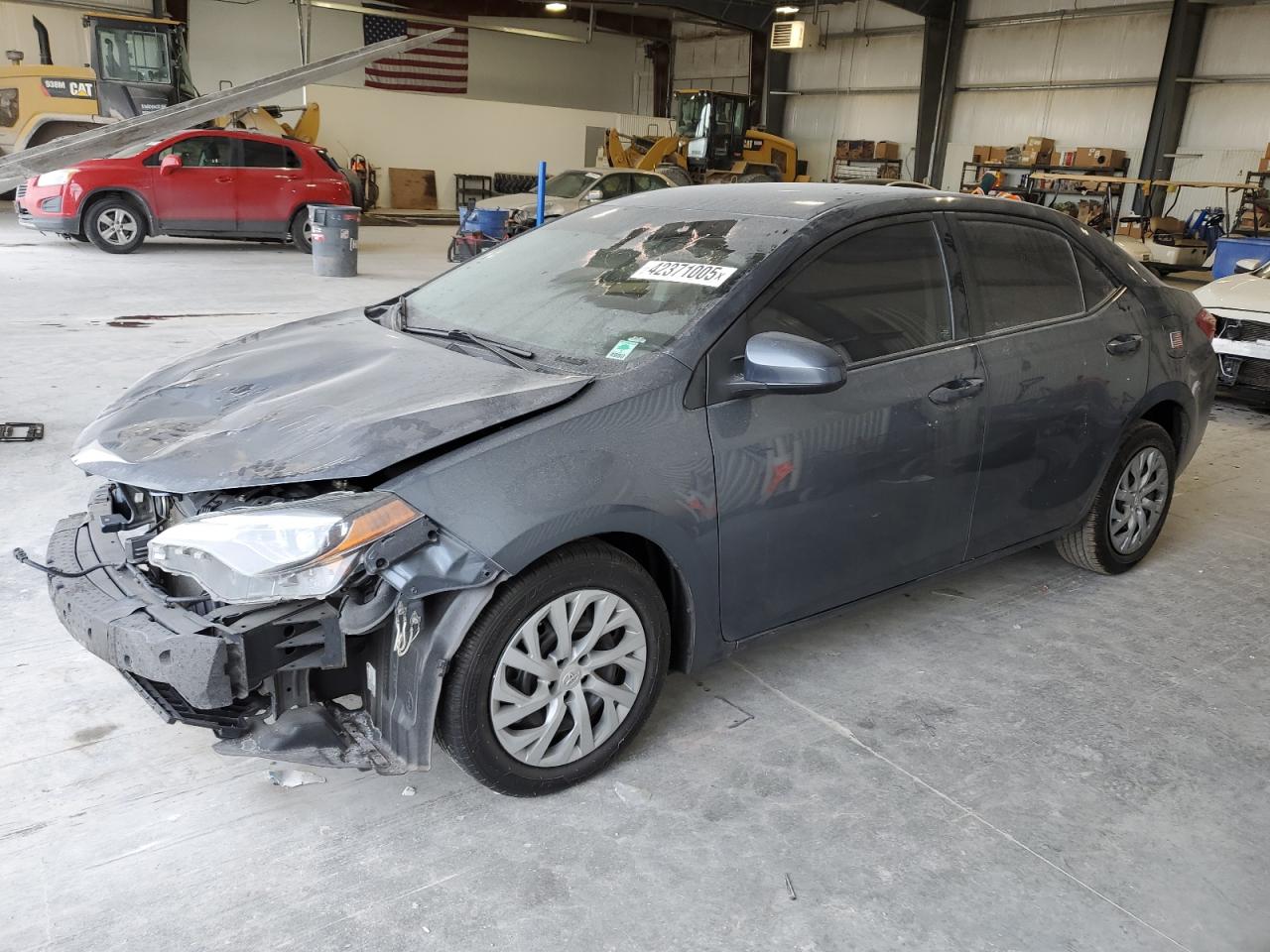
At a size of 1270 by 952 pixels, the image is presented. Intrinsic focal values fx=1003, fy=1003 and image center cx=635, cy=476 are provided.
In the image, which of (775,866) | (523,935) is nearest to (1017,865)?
(775,866)

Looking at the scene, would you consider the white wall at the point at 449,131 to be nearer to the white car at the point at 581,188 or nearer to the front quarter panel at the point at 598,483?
the white car at the point at 581,188

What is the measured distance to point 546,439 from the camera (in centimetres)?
235

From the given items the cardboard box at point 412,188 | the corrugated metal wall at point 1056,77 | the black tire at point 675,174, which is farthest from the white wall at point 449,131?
the corrugated metal wall at point 1056,77

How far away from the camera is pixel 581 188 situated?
17.0m

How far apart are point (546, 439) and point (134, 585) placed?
1.02m

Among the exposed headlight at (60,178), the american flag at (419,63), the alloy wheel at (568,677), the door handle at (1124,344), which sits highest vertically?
the american flag at (419,63)

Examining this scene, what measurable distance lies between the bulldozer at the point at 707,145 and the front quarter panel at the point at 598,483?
21307mm

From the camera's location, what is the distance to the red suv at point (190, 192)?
41.2 ft

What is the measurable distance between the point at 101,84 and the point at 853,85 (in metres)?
18.1

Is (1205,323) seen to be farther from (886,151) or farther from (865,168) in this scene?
(865,168)

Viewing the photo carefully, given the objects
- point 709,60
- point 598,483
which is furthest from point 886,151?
point 598,483

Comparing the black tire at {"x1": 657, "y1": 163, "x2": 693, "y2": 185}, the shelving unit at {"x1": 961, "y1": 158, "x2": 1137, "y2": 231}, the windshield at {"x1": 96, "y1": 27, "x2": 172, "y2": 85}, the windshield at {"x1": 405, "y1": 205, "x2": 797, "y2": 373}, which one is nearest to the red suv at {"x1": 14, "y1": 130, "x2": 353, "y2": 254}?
the windshield at {"x1": 96, "y1": 27, "x2": 172, "y2": 85}

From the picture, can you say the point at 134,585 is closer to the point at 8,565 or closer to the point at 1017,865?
the point at 8,565

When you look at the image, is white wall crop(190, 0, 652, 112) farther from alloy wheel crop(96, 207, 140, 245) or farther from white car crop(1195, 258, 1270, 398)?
white car crop(1195, 258, 1270, 398)
